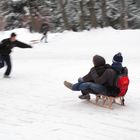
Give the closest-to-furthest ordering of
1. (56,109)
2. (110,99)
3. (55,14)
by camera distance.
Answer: (110,99)
(56,109)
(55,14)

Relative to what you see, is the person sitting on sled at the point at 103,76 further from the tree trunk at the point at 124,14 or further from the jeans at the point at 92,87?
the tree trunk at the point at 124,14

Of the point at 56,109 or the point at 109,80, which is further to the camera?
the point at 56,109

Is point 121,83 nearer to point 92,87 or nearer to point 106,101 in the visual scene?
point 92,87

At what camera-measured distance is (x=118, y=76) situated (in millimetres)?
10539

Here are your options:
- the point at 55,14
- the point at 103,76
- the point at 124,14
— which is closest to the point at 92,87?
the point at 103,76

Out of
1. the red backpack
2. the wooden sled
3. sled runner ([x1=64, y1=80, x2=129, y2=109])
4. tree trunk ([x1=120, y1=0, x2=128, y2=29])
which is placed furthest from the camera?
tree trunk ([x1=120, y1=0, x2=128, y2=29])

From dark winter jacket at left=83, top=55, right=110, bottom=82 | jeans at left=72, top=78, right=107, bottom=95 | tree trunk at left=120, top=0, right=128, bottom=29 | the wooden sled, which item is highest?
tree trunk at left=120, top=0, right=128, bottom=29

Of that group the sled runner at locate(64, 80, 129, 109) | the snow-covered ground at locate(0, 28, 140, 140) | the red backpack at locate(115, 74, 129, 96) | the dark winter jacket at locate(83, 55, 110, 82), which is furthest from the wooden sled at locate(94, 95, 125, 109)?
the dark winter jacket at locate(83, 55, 110, 82)

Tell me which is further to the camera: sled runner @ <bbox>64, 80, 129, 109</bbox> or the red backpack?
sled runner @ <bbox>64, 80, 129, 109</bbox>

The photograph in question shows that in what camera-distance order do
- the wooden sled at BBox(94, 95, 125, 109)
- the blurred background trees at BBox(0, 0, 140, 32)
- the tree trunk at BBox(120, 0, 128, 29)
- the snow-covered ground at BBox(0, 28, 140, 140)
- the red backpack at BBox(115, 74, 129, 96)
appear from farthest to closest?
the blurred background trees at BBox(0, 0, 140, 32), the tree trunk at BBox(120, 0, 128, 29), the wooden sled at BBox(94, 95, 125, 109), the red backpack at BBox(115, 74, 129, 96), the snow-covered ground at BBox(0, 28, 140, 140)

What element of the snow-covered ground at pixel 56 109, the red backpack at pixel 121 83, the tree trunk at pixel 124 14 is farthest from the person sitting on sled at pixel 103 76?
the tree trunk at pixel 124 14

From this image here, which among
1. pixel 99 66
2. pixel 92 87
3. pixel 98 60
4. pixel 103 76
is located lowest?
pixel 92 87

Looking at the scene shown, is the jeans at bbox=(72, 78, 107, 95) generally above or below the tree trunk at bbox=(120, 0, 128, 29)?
below

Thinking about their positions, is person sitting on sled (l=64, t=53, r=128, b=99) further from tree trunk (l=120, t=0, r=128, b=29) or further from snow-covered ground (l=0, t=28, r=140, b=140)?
tree trunk (l=120, t=0, r=128, b=29)
